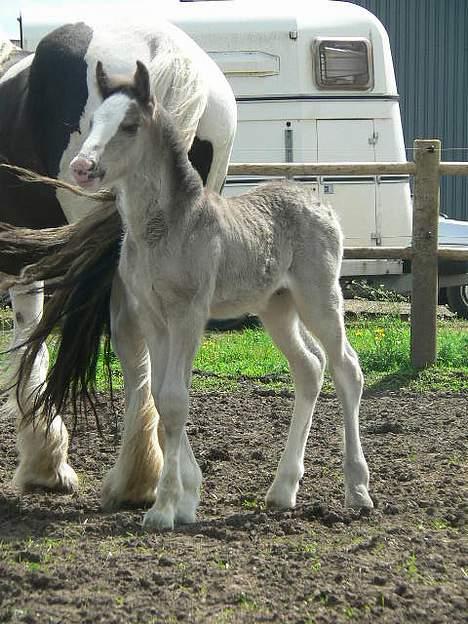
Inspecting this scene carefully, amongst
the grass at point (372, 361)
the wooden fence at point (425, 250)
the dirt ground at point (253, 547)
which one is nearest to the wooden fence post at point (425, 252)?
the wooden fence at point (425, 250)

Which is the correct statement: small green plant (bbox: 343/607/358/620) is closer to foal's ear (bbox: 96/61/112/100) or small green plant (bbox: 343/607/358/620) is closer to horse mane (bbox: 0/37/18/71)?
foal's ear (bbox: 96/61/112/100)

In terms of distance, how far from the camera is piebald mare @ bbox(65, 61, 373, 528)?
4.08 metres

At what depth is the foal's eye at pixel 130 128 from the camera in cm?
401

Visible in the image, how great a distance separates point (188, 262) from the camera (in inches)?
166

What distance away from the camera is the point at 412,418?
6.64 metres

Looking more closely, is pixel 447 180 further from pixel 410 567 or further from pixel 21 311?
pixel 410 567

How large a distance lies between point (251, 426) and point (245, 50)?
605cm

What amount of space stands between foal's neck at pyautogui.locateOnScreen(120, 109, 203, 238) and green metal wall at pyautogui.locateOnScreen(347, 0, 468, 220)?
46.1ft

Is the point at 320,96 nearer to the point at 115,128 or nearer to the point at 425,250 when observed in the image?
the point at 425,250

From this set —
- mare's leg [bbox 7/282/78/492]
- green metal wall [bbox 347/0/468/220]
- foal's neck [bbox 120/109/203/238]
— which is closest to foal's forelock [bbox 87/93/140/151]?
foal's neck [bbox 120/109/203/238]

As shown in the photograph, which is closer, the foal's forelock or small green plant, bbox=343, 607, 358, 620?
small green plant, bbox=343, 607, 358, 620

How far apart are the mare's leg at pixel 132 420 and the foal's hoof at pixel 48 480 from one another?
462 mm

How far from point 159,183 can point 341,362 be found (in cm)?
113

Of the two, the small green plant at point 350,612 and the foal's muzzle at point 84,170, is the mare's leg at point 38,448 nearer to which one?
the foal's muzzle at point 84,170
